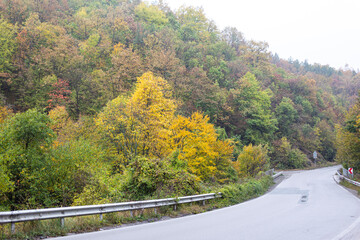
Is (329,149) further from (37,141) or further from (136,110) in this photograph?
(37,141)

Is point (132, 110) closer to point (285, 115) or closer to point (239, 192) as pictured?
point (239, 192)

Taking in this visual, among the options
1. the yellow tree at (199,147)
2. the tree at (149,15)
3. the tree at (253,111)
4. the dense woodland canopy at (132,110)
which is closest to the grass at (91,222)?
the dense woodland canopy at (132,110)

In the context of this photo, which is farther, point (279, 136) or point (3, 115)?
point (279, 136)

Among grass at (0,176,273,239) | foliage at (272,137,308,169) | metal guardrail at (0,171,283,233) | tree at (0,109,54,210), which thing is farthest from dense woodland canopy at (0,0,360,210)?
metal guardrail at (0,171,283,233)

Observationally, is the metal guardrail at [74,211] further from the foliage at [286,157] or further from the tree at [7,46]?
the foliage at [286,157]

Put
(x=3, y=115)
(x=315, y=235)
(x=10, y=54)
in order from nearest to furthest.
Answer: (x=315, y=235) < (x=3, y=115) < (x=10, y=54)

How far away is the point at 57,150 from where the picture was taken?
17.5 metres

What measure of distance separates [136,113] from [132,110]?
0.46 metres

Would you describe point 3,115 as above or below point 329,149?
above

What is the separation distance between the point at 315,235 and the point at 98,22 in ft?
212

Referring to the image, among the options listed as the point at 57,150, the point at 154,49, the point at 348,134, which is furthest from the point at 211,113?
the point at 57,150

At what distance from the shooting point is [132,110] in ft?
88.8

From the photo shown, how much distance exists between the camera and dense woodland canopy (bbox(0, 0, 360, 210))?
15.6 m

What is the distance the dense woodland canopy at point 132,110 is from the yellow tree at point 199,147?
0.40ft
